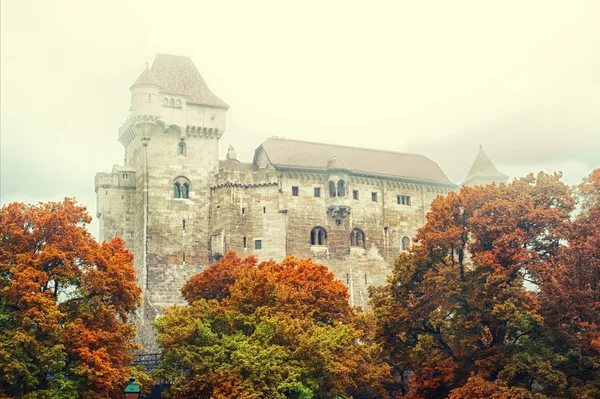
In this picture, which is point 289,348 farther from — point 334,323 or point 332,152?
point 332,152

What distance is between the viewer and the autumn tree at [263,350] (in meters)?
47.5

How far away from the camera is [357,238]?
8550cm

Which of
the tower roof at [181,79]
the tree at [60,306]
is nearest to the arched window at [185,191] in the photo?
the tower roof at [181,79]

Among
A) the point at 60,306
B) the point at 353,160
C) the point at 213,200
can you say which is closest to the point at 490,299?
the point at 60,306

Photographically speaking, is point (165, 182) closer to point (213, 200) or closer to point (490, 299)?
point (213, 200)

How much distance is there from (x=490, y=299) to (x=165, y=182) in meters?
42.6

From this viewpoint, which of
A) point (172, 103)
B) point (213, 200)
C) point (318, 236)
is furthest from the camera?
point (318, 236)

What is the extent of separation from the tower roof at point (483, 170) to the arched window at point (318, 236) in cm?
2337

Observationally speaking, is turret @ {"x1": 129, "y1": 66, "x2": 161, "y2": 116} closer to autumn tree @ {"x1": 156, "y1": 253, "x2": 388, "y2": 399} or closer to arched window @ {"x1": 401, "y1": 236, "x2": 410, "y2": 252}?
autumn tree @ {"x1": 156, "y1": 253, "x2": 388, "y2": 399}

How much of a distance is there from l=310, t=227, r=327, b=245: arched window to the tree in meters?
33.1

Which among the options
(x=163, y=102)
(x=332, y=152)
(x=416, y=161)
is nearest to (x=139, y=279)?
(x=163, y=102)

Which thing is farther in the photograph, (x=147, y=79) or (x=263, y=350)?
(x=147, y=79)

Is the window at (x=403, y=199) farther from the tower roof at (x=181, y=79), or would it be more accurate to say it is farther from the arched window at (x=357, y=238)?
the tower roof at (x=181, y=79)

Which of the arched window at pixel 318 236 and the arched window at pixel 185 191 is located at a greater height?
the arched window at pixel 185 191
